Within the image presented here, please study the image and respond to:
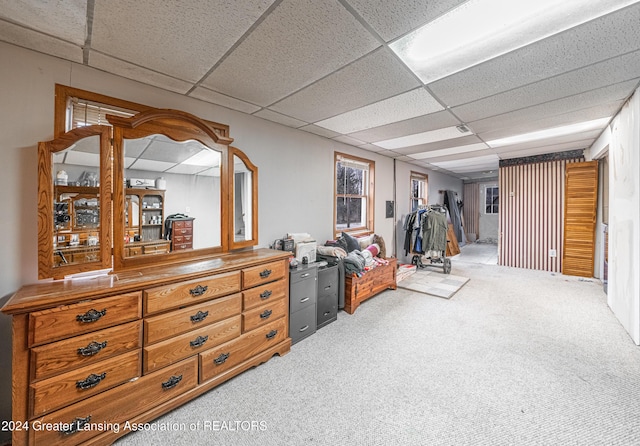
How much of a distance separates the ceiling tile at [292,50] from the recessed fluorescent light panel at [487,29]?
0.34 meters

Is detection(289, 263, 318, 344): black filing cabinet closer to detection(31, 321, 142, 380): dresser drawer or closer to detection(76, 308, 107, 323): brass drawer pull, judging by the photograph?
detection(31, 321, 142, 380): dresser drawer

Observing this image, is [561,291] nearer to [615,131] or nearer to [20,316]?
[615,131]

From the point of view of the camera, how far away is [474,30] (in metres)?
1.56

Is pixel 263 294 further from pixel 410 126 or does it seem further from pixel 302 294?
pixel 410 126

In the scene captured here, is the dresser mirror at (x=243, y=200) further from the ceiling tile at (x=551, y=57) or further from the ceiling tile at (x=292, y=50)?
the ceiling tile at (x=551, y=57)

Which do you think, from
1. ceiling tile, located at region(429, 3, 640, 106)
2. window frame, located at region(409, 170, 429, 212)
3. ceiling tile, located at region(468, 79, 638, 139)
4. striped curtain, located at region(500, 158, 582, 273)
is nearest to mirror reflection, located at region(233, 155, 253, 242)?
ceiling tile, located at region(429, 3, 640, 106)

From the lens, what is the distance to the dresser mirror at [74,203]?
5.51 feet

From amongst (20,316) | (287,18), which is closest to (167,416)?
(20,316)

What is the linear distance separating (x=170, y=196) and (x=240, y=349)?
1.45 metres

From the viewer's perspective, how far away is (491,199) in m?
9.09

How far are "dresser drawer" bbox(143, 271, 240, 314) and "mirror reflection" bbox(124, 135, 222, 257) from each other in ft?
1.98

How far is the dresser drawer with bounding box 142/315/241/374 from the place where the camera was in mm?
1679

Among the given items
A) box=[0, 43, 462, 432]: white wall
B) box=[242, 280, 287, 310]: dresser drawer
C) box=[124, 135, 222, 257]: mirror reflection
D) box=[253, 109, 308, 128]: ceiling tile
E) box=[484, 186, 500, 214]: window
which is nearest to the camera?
box=[0, 43, 462, 432]: white wall

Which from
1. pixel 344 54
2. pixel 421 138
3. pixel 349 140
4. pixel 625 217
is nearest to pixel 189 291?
pixel 344 54
